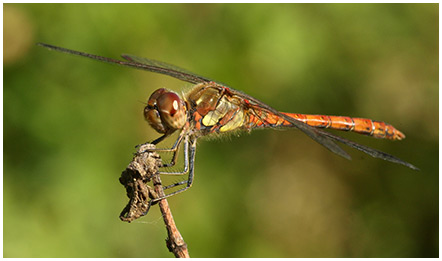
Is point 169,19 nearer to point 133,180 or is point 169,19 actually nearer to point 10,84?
point 10,84

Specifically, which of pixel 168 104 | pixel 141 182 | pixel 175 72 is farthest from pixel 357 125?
pixel 141 182

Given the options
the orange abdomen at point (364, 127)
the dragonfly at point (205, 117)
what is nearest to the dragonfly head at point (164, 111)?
the dragonfly at point (205, 117)

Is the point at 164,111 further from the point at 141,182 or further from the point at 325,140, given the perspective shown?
the point at 325,140

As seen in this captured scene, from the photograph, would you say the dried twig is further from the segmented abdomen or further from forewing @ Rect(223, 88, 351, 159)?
the segmented abdomen

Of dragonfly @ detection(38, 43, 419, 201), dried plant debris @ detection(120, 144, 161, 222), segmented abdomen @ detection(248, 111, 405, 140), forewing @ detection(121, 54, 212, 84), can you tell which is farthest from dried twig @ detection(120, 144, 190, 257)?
segmented abdomen @ detection(248, 111, 405, 140)

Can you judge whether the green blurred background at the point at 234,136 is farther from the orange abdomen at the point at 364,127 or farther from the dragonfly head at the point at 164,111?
the dragonfly head at the point at 164,111

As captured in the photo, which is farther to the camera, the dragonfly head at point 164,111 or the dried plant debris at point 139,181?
the dragonfly head at point 164,111
